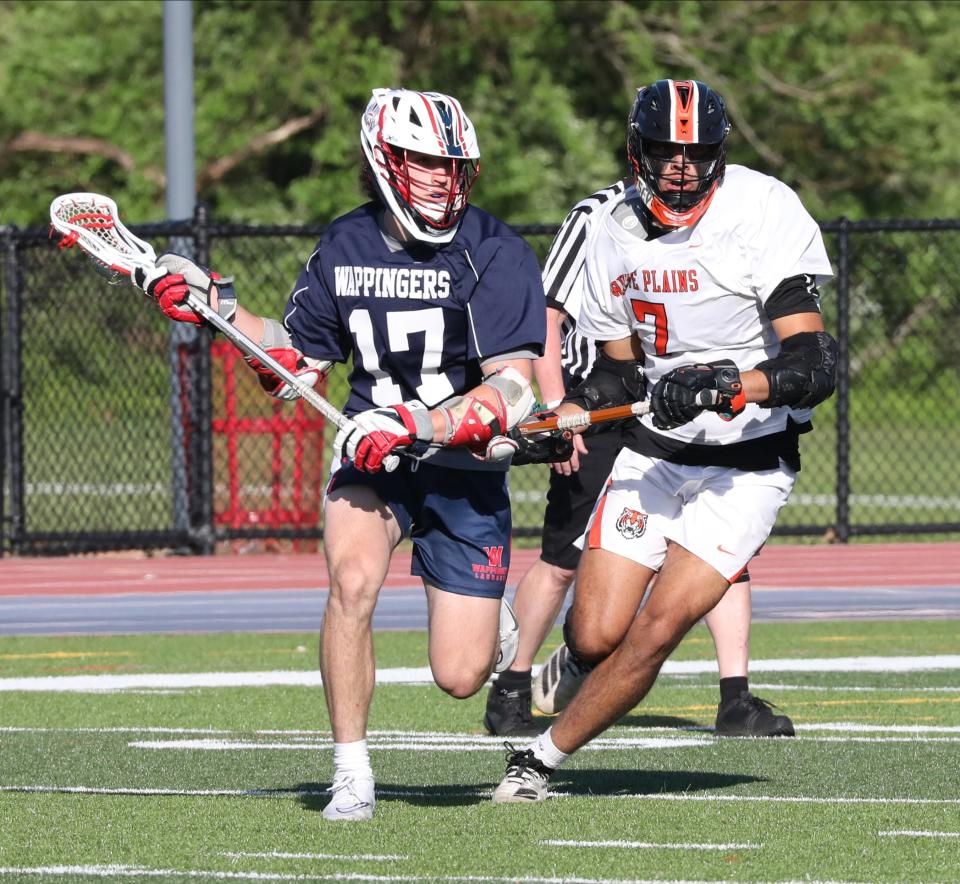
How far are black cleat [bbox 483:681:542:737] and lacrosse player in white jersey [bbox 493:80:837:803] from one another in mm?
1661

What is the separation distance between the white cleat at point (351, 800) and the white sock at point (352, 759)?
0.8 inches

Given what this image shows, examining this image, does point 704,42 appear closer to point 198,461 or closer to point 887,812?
point 198,461

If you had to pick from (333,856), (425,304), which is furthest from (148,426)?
(333,856)

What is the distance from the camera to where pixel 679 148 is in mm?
6227

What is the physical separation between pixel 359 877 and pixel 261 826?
0.81m

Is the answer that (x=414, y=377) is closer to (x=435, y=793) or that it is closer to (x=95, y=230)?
(x=95, y=230)

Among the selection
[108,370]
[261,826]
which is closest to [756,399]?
[261,826]

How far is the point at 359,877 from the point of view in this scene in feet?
16.7

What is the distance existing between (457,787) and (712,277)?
1.75m

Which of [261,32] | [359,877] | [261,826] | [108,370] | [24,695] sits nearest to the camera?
[359,877]

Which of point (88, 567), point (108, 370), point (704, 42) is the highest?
point (704, 42)

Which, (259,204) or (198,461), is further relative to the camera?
(259,204)

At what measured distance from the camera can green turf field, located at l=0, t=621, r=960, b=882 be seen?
209 inches

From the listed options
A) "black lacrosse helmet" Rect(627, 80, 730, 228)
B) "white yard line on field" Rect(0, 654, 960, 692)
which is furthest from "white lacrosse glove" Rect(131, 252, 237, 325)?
"white yard line on field" Rect(0, 654, 960, 692)
